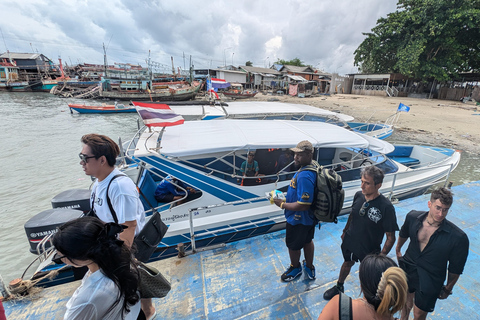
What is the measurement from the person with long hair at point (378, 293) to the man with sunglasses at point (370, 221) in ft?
3.52

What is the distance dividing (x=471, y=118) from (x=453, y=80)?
56.9 feet

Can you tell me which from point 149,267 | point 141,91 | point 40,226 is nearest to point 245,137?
point 149,267

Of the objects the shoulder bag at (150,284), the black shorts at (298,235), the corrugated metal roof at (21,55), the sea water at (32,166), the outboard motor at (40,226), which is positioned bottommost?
the sea water at (32,166)

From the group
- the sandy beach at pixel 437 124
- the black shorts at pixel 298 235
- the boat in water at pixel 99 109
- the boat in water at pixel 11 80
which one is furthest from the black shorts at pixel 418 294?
the boat in water at pixel 11 80

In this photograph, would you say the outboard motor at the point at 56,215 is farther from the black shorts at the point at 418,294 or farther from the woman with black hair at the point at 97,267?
the black shorts at the point at 418,294

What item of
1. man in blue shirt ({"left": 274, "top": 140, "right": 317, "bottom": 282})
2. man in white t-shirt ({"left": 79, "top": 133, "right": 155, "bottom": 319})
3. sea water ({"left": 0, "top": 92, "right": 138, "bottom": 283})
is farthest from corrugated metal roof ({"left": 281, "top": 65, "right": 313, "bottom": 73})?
man in white t-shirt ({"left": 79, "top": 133, "right": 155, "bottom": 319})

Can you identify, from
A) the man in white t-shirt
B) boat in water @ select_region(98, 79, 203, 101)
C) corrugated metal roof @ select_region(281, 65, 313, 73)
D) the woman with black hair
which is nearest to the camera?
the woman with black hair

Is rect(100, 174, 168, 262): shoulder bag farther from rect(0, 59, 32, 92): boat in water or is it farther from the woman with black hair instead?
rect(0, 59, 32, 92): boat in water

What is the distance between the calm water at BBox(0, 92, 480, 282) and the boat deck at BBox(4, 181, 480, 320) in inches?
170

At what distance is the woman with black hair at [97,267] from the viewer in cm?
115

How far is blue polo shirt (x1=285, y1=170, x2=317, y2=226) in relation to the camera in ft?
8.28

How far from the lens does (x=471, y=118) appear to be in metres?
19.5

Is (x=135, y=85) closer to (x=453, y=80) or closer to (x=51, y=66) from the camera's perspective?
(x=51, y=66)

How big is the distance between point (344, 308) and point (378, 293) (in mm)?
223
